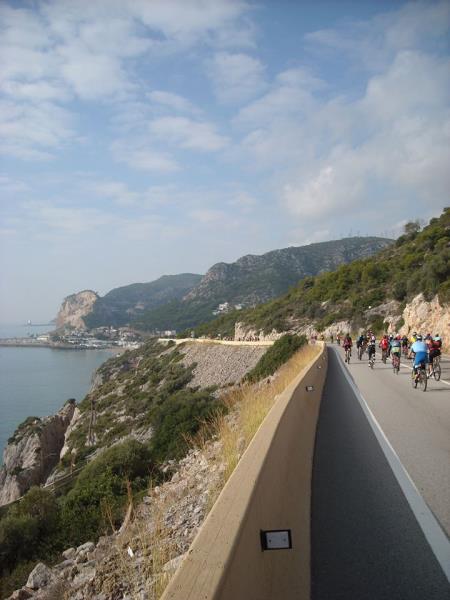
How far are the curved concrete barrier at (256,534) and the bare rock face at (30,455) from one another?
33787 millimetres

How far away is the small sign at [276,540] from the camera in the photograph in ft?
11.3

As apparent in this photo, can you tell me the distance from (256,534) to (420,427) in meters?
6.88

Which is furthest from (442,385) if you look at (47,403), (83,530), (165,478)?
(47,403)

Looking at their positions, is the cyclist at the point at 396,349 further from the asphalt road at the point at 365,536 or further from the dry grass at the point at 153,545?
the asphalt road at the point at 365,536

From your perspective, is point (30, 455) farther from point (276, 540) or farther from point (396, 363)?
point (276, 540)

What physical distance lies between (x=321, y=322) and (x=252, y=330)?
1633 cm

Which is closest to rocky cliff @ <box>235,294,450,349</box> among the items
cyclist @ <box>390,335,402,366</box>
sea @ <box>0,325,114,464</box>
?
cyclist @ <box>390,335,402,366</box>

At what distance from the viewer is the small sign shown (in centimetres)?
344

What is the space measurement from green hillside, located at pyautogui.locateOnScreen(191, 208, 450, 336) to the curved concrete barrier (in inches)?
1435

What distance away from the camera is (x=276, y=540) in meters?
3.48

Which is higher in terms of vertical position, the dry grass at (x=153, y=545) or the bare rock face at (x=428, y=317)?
the bare rock face at (x=428, y=317)

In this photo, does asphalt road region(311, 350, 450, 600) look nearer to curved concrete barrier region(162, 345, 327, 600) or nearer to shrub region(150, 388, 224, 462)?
curved concrete barrier region(162, 345, 327, 600)

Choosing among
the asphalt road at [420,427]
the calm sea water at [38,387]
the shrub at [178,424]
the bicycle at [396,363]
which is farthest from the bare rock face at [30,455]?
the asphalt road at [420,427]

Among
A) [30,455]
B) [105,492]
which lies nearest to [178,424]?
[105,492]
